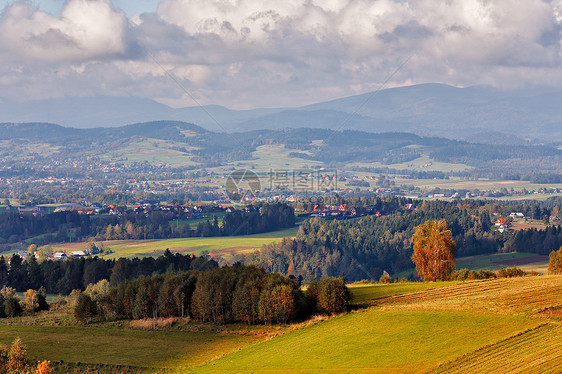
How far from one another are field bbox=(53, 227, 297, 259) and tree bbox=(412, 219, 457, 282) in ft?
151

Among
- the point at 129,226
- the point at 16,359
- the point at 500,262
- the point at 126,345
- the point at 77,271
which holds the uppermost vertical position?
the point at 129,226

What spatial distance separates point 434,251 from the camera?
52.2 m

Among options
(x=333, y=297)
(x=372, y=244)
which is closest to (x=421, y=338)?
(x=333, y=297)

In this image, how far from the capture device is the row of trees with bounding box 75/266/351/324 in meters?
38.4

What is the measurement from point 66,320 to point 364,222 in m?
83.5

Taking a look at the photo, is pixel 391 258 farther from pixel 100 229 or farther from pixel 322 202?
pixel 100 229

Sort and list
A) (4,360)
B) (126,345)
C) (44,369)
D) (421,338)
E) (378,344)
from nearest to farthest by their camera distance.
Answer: (44,369) < (421,338) < (378,344) < (4,360) < (126,345)

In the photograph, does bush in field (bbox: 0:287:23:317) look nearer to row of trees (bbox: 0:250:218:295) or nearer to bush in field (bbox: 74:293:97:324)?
bush in field (bbox: 74:293:97:324)

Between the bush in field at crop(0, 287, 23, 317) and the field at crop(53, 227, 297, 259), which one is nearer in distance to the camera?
the bush in field at crop(0, 287, 23, 317)

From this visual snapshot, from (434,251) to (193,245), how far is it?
2342 inches

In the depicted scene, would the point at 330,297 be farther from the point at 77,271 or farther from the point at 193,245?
the point at 193,245

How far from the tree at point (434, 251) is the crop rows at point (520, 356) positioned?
2332cm

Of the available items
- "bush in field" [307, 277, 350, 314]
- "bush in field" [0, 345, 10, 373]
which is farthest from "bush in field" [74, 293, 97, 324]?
"bush in field" [307, 277, 350, 314]

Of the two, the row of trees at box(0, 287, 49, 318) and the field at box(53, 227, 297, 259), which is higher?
the field at box(53, 227, 297, 259)
